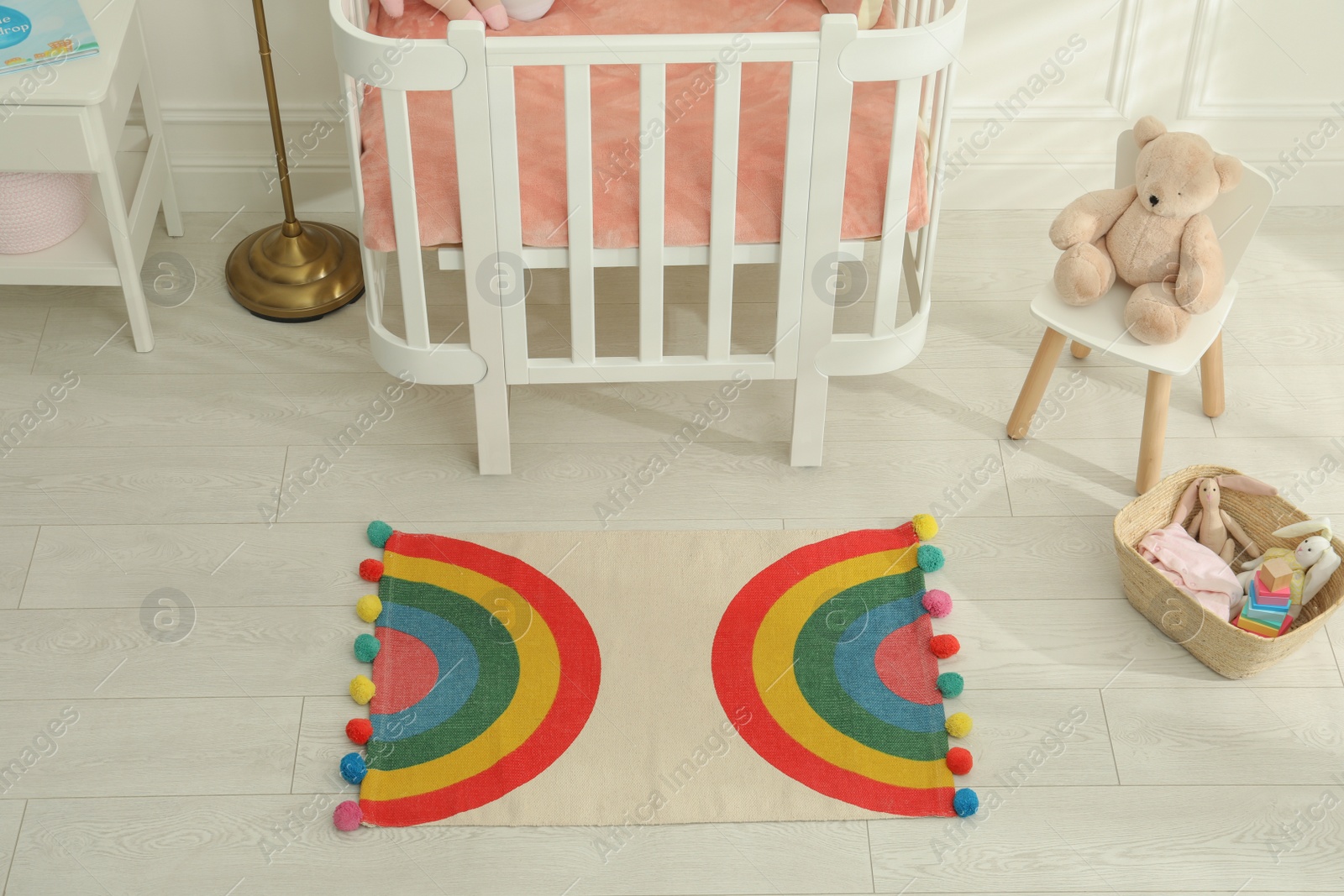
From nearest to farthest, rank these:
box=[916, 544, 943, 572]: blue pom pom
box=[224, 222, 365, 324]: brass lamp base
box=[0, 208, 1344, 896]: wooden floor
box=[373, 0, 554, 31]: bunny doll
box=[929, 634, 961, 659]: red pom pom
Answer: box=[0, 208, 1344, 896]: wooden floor → box=[929, 634, 961, 659]: red pom pom → box=[916, 544, 943, 572]: blue pom pom → box=[373, 0, 554, 31]: bunny doll → box=[224, 222, 365, 324]: brass lamp base

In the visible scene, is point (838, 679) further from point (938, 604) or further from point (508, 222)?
point (508, 222)

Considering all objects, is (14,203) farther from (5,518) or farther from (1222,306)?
(1222,306)

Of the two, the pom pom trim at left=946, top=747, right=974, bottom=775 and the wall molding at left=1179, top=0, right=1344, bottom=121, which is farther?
the wall molding at left=1179, top=0, right=1344, bottom=121

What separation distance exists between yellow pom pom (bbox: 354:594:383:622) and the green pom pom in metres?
0.04

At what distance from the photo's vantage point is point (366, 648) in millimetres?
1815

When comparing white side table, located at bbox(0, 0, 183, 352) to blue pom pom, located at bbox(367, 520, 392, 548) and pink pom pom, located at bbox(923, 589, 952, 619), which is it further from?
pink pom pom, located at bbox(923, 589, 952, 619)

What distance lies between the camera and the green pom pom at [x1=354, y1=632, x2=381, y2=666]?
181 cm

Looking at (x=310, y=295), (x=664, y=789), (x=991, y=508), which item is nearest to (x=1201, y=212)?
(x=991, y=508)

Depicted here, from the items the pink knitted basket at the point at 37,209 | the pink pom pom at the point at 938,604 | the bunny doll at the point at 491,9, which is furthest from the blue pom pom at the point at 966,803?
the pink knitted basket at the point at 37,209

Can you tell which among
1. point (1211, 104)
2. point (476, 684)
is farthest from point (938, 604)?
point (1211, 104)

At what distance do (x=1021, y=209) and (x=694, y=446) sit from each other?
0.99 meters

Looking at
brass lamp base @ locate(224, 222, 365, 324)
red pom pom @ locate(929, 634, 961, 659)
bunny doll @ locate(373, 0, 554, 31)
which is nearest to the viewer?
red pom pom @ locate(929, 634, 961, 659)


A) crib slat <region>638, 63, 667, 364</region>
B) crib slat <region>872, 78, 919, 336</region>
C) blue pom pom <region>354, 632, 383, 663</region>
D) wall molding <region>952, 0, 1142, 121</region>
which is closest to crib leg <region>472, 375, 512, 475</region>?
crib slat <region>638, 63, 667, 364</region>

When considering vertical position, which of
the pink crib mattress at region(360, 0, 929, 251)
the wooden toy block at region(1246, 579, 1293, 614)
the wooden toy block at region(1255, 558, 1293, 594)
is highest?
Result: the pink crib mattress at region(360, 0, 929, 251)
